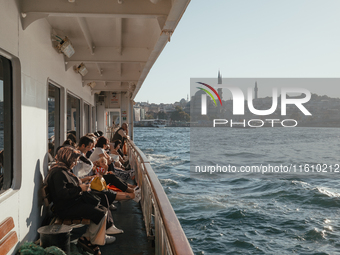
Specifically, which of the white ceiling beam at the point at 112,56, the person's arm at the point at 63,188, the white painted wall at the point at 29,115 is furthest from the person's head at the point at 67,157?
the white ceiling beam at the point at 112,56

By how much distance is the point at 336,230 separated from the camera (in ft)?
41.4

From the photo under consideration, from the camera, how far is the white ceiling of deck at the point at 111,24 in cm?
280

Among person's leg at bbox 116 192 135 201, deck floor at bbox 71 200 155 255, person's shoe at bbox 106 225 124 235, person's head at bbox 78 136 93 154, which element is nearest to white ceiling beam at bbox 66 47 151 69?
person's head at bbox 78 136 93 154

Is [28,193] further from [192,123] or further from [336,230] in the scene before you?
[192,123]

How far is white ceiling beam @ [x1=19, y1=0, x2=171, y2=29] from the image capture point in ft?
8.98

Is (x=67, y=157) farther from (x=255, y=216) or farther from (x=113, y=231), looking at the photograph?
(x=255, y=216)

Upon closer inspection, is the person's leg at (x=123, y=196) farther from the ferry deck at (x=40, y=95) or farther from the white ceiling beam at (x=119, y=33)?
the white ceiling beam at (x=119, y=33)

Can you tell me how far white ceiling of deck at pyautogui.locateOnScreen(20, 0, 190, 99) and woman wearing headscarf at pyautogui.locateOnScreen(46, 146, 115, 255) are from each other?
124 cm

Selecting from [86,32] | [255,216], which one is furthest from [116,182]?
[255,216]

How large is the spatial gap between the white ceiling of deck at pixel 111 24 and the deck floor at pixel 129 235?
78.9 inches

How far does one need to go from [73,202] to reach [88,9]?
1.70 meters

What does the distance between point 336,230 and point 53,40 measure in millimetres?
12662

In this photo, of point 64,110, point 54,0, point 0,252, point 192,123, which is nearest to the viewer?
point 0,252

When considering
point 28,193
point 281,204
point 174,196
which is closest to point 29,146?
point 28,193
